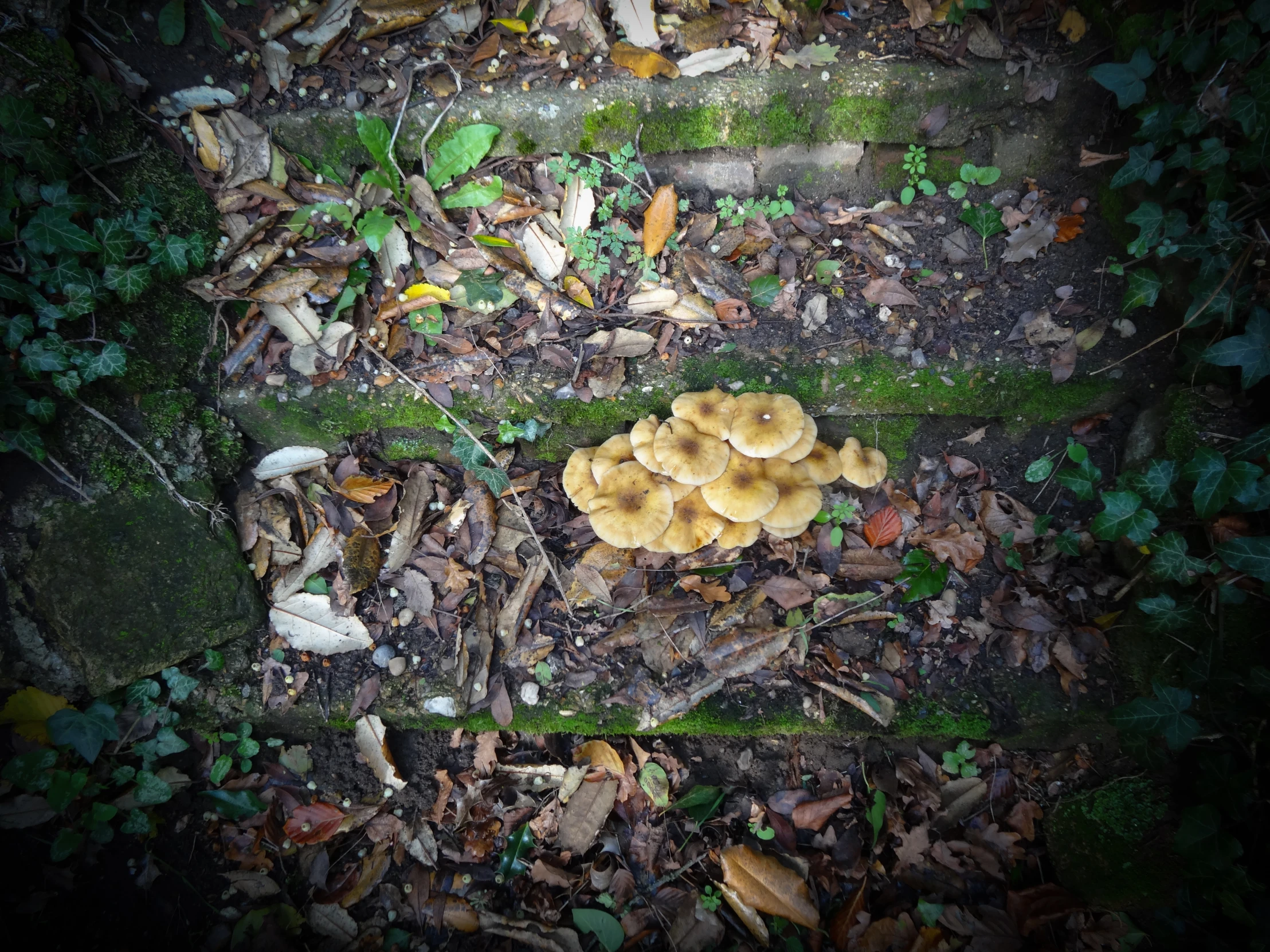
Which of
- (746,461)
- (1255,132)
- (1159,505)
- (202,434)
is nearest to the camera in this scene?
(1255,132)

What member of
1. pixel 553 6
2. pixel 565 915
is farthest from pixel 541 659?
pixel 553 6

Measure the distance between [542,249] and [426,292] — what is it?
0.65 meters

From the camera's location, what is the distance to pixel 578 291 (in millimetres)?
3186

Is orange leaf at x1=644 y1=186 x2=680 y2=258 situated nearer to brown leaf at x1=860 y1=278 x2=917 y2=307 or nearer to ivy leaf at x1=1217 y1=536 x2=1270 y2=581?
brown leaf at x1=860 y1=278 x2=917 y2=307

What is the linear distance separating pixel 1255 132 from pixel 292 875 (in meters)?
5.56

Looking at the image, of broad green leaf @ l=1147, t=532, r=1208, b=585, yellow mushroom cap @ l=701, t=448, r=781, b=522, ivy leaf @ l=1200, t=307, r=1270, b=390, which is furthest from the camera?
yellow mushroom cap @ l=701, t=448, r=781, b=522

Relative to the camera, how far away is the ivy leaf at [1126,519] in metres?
2.63

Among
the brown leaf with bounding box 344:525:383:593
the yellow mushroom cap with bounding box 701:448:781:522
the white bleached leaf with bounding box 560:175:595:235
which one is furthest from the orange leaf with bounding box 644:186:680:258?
the brown leaf with bounding box 344:525:383:593

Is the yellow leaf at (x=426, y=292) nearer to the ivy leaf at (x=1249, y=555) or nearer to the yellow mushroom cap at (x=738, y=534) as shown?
the yellow mushroom cap at (x=738, y=534)

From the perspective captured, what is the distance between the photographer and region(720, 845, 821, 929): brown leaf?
2.98 m

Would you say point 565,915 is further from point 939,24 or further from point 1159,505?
point 939,24

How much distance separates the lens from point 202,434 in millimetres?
3131

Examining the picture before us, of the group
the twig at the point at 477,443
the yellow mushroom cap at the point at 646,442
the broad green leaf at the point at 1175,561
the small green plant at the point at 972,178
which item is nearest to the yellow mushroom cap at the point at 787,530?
the yellow mushroom cap at the point at 646,442

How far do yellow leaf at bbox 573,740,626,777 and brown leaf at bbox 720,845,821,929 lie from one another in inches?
27.0
